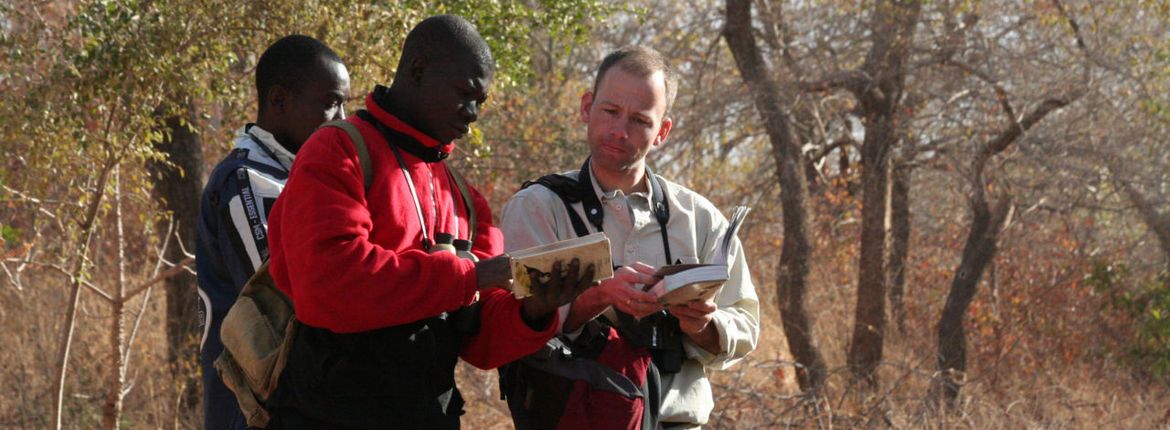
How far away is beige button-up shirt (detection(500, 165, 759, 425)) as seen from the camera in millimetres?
3102

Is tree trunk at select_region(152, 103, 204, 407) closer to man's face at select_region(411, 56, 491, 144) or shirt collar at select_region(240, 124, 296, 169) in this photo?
shirt collar at select_region(240, 124, 296, 169)

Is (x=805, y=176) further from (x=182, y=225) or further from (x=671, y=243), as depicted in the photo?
(x=671, y=243)

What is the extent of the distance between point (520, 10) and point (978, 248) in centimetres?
553

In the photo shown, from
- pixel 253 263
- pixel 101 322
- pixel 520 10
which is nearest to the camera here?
pixel 253 263

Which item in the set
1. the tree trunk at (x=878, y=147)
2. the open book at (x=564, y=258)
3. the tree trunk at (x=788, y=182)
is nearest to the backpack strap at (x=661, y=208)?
the open book at (x=564, y=258)

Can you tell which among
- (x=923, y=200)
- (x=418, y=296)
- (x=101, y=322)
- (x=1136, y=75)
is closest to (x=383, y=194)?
(x=418, y=296)

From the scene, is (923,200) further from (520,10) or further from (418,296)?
(418,296)

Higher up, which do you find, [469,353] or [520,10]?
[520,10]

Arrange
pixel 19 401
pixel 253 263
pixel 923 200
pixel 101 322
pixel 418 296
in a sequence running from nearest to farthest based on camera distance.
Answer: pixel 418 296 → pixel 253 263 → pixel 19 401 → pixel 101 322 → pixel 923 200

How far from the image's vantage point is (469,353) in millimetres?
2828

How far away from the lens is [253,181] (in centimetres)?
315

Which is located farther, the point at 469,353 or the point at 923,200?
the point at 923,200

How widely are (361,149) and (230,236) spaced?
0.66m

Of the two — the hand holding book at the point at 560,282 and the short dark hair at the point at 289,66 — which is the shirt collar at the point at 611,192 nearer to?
the hand holding book at the point at 560,282
